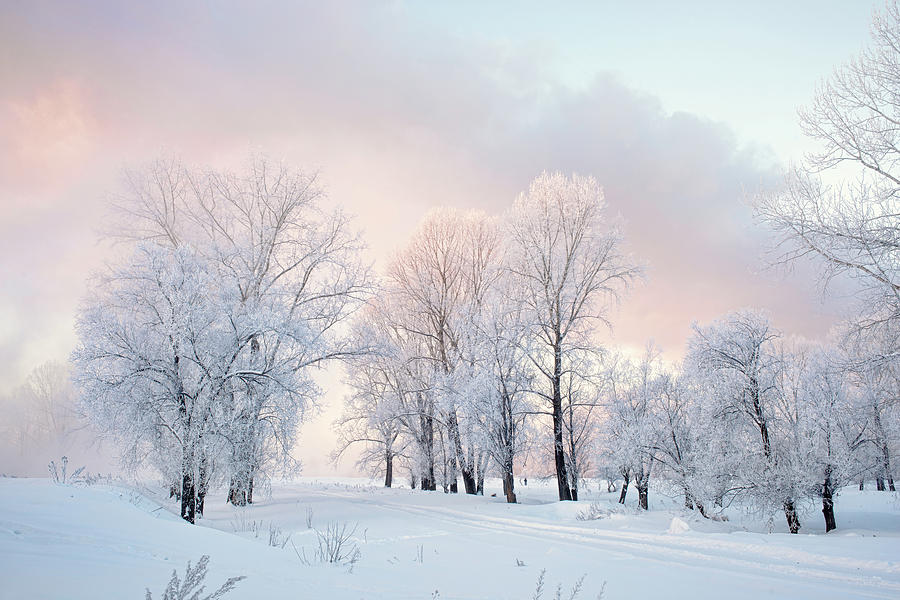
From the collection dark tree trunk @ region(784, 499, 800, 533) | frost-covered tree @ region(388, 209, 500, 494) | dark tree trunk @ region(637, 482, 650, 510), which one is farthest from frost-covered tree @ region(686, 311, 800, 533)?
frost-covered tree @ region(388, 209, 500, 494)

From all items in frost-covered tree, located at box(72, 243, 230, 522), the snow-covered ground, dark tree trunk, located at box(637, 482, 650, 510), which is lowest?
dark tree trunk, located at box(637, 482, 650, 510)

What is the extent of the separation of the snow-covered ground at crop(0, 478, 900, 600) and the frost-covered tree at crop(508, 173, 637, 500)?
29.6 ft

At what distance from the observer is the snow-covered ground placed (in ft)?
10.3

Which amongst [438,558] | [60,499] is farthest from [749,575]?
[60,499]

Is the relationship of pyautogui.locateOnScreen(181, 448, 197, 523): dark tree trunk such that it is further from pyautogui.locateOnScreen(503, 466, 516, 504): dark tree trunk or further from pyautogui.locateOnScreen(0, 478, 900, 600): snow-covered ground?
pyautogui.locateOnScreen(503, 466, 516, 504): dark tree trunk

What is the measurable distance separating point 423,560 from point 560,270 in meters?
15.9

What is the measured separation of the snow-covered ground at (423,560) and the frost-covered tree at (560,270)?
902 cm

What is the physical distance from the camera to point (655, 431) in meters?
23.3

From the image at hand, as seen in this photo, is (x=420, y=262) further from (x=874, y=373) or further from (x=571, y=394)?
(x=874, y=373)

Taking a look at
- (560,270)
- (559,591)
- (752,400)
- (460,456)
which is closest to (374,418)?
(460,456)

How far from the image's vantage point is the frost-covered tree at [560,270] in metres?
20.1

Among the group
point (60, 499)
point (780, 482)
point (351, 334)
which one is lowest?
point (780, 482)

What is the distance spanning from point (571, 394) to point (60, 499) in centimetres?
2406

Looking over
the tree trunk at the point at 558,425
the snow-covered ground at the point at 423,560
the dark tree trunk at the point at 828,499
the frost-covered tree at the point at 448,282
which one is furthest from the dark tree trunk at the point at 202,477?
the dark tree trunk at the point at 828,499
